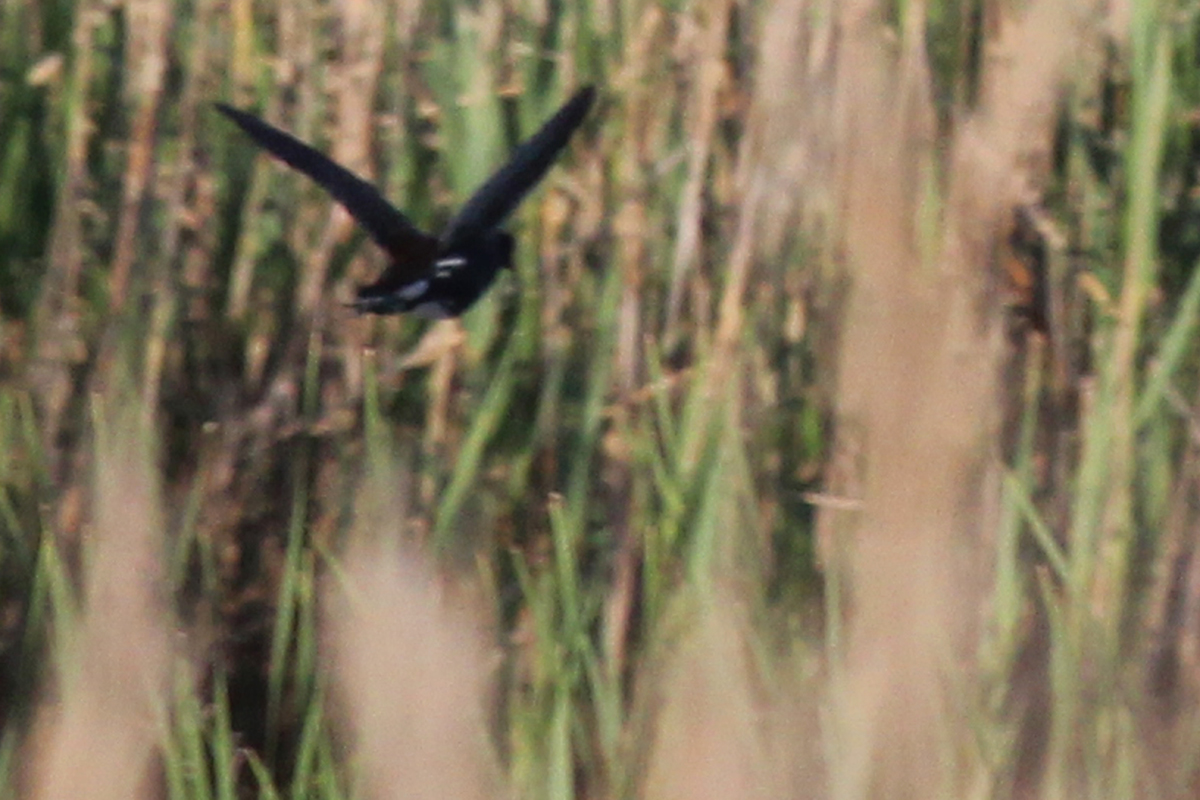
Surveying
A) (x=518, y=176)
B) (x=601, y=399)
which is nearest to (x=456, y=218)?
(x=518, y=176)

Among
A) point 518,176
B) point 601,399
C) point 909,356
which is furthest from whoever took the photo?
point 601,399

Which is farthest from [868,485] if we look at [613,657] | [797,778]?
[613,657]

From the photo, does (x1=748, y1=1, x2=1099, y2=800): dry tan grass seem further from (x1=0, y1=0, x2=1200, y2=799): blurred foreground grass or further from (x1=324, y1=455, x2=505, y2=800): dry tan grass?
(x1=324, y1=455, x2=505, y2=800): dry tan grass

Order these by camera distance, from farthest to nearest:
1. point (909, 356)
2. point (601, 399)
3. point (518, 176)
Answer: point (601, 399) < point (518, 176) < point (909, 356)

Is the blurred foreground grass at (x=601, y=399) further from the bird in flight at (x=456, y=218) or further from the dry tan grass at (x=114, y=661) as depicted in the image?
the bird in flight at (x=456, y=218)

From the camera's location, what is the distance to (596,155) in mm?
1340

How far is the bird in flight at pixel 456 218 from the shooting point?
3.45 feet

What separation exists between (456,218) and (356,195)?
0.06 m

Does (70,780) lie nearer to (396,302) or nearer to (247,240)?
(396,302)

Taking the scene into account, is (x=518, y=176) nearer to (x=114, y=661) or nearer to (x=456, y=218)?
(x=456, y=218)

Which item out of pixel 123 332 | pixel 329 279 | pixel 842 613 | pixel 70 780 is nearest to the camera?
pixel 70 780

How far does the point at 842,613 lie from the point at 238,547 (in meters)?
0.42

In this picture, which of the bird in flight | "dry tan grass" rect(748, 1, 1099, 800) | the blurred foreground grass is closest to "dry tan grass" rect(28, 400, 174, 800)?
the blurred foreground grass

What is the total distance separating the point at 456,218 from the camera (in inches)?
43.1
